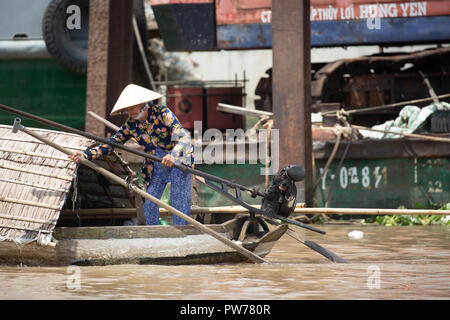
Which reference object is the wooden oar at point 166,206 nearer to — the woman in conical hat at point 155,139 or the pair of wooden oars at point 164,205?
the pair of wooden oars at point 164,205

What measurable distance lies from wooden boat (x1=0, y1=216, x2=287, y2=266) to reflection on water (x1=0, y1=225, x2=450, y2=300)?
3.6 inches

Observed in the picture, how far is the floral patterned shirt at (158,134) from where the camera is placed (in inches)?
216

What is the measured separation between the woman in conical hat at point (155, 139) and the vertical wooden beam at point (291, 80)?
224cm

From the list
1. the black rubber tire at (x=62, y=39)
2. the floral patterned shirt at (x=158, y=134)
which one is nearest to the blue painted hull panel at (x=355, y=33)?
the black rubber tire at (x=62, y=39)

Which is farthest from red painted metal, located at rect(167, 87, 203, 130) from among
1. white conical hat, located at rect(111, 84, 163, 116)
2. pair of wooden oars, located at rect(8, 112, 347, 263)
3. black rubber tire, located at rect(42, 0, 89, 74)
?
pair of wooden oars, located at rect(8, 112, 347, 263)

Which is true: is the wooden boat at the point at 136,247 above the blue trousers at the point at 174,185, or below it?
below

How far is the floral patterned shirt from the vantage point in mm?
5477

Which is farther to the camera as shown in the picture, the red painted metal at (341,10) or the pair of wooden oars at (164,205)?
the red painted metal at (341,10)

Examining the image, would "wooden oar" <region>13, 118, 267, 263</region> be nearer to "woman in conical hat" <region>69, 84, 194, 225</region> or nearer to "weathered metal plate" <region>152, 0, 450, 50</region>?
"woman in conical hat" <region>69, 84, 194, 225</region>

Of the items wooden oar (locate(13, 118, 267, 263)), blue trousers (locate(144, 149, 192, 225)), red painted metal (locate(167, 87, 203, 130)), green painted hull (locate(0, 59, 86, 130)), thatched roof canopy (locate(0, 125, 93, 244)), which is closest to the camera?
thatched roof canopy (locate(0, 125, 93, 244))
